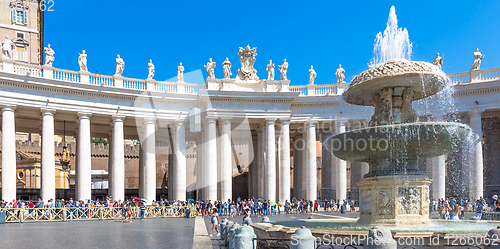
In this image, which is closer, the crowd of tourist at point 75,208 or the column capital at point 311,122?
the crowd of tourist at point 75,208

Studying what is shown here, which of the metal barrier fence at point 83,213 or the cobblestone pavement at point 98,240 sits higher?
the cobblestone pavement at point 98,240

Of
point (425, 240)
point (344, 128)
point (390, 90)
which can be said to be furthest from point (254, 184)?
point (425, 240)

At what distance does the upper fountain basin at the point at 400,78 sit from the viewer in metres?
14.1

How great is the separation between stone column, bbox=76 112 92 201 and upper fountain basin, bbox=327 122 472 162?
25.8 metres

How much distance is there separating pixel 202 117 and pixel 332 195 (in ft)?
48.9

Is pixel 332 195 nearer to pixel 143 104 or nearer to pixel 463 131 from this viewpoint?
pixel 143 104

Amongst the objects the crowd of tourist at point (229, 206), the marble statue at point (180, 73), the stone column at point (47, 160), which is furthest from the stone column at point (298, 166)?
the stone column at point (47, 160)

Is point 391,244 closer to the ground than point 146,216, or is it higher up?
higher up

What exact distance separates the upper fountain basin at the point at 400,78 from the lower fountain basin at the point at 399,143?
1.71 metres

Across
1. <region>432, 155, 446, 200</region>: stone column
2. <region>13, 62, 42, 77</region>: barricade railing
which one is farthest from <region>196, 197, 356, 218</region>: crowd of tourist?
<region>13, 62, 42, 77</region>: barricade railing

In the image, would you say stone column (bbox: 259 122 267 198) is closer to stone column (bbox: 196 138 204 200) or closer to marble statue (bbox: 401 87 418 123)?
stone column (bbox: 196 138 204 200)

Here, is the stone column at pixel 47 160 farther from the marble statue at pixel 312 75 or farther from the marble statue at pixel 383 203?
the marble statue at pixel 383 203

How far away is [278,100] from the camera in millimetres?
40719

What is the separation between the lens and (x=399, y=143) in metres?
13.8
